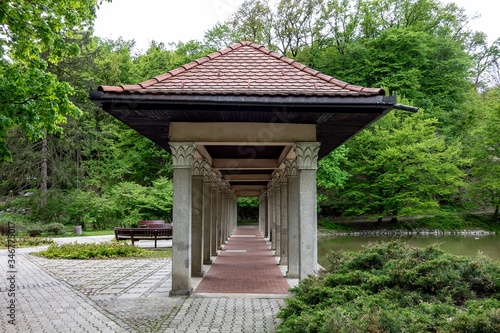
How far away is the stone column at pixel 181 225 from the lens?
796cm

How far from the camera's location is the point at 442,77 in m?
42.1

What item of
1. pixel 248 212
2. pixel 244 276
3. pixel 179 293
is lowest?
pixel 244 276

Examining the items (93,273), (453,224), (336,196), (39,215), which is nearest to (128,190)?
(39,215)

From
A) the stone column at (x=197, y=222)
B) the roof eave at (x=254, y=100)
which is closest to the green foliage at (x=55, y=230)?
the stone column at (x=197, y=222)

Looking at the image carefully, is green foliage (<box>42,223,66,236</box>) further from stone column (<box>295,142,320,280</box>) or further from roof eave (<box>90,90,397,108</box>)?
roof eave (<box>90,90,397,108</box>)

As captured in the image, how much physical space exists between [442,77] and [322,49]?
11.7 meters

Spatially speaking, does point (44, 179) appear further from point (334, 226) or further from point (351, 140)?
point (351, 140)

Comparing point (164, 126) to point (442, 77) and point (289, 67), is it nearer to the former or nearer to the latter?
point (289, 67)

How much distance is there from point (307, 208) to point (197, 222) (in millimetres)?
3468

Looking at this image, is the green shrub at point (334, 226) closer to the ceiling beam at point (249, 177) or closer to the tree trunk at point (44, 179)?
the ceiling beam at point (249, 177)

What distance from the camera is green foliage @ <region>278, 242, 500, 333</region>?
383 cm

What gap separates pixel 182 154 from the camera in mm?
8211

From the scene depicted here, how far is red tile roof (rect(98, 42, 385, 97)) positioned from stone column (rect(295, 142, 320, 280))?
128cm

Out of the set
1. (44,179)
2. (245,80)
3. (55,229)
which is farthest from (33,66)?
(44,179)
